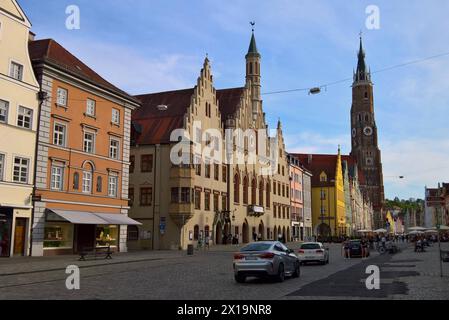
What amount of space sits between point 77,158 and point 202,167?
19040 millimetres

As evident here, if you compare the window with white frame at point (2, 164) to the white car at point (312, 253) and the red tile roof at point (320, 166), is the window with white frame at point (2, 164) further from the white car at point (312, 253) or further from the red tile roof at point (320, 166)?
the red tile roof at point (320, 166)

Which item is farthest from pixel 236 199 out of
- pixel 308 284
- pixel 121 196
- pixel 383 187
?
pixel 383 187

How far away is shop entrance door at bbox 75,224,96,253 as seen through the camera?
37875mm

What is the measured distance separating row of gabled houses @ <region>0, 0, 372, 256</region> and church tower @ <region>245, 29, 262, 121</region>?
148 mm

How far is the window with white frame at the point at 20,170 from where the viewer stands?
32.5 meters

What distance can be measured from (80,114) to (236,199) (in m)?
29.8

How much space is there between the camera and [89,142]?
39.6m

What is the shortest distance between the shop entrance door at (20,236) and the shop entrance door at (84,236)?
510 cm

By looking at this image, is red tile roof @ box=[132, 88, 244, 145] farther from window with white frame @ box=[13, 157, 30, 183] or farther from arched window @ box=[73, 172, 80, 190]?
window with white frame @ box=[13, 157, 30, 183]

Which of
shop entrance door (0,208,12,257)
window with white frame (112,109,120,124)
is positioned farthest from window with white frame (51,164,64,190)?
window with white frame (112,109,120,124)

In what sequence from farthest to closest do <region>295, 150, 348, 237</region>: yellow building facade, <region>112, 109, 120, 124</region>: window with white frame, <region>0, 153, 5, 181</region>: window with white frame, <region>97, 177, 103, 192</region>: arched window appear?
<region>295, 150, 348, 237</region>: yellow building facade
<region>112, 109, 120, 124</region>: window with white frame
<region>97, 177, 103, 192</region>: arched window
<region>0, 153, 5, 181</region>: window with white frame

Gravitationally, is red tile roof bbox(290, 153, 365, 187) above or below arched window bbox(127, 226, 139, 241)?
above

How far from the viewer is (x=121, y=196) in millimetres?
43188

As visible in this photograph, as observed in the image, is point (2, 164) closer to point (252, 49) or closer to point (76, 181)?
point (76, 181)
